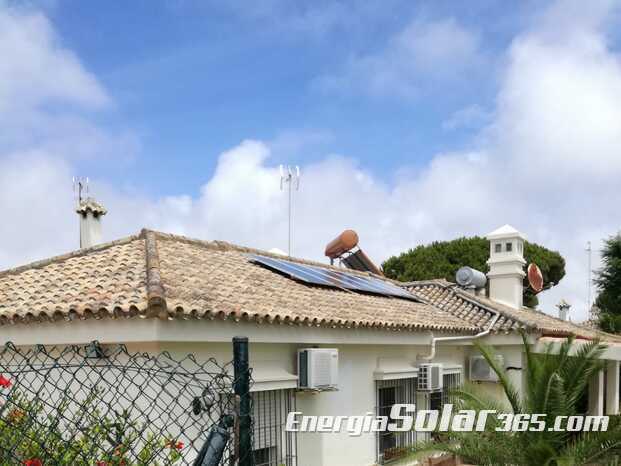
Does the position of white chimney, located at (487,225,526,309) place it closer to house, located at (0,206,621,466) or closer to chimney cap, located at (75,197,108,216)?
house, located at (0,206,621,466)

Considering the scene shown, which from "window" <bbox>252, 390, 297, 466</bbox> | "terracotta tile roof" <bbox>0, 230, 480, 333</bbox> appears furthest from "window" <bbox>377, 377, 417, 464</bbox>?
"window" <bbox>252, 390, 297, 466</bbox>

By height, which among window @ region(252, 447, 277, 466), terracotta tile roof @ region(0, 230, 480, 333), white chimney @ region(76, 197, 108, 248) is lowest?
window @ region(252, 447, 277, 466)

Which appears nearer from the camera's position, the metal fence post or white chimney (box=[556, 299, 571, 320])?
the metal fence post

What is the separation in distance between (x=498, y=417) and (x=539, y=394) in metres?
0.75

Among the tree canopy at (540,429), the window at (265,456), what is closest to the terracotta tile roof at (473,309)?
the tree canopy at (540,429)

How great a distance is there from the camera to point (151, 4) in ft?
28.0

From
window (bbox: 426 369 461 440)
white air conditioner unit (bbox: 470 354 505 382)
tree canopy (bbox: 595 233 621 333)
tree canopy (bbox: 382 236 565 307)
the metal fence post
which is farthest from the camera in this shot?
tree canopy (bbox: 382 236 565 307)

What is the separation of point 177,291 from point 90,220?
6589 millimetres

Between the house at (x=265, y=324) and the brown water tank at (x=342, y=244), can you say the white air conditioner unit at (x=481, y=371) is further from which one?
the brown water tank at (x=342, y=244)

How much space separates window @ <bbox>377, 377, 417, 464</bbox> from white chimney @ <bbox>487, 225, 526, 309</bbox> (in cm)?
863

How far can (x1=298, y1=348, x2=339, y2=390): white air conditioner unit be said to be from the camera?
28.5 feet

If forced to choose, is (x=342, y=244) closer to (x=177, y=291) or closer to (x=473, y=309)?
(x=473, y=309)

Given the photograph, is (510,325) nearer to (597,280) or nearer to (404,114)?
(404,114)

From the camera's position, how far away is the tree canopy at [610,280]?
1164 inches
